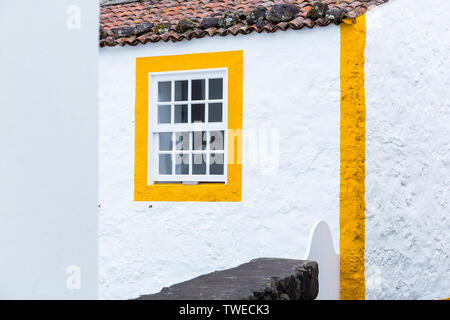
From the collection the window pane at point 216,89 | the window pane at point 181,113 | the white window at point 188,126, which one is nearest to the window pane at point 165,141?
the white window at point 188,126

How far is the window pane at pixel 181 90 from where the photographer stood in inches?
305

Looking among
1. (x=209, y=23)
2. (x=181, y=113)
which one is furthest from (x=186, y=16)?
(x=181, y=113)

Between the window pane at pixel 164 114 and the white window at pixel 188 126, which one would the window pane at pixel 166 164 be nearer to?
the white window at pixel 188 126

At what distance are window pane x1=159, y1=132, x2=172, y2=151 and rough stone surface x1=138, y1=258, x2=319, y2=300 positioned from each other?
118 inches

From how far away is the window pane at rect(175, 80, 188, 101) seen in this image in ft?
25.4

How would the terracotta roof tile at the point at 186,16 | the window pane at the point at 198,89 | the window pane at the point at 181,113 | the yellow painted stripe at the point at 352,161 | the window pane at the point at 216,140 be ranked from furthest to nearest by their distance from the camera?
the window pane at the point at 181,113 < the window pane at the point at 198,89 < the window pane at the point at 216,140 < the terracotta roof tile at the point at 186,16 < the yellow painted stripe at the point at 352,161

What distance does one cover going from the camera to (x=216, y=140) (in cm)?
725

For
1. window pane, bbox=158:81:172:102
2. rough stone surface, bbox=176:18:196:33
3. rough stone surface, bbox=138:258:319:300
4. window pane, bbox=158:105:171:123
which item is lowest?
rough stone surface, bbox=138:258:319:300

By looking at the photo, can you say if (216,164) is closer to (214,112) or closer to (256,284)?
(214,112)

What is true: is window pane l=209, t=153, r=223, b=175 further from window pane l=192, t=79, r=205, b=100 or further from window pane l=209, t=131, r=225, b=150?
window pane l=192, t=79, r=205, b=100

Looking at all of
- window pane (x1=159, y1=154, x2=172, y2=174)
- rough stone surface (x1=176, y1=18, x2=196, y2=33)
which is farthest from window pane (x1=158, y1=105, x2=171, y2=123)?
rough stone surface (x1=176, y1=18, x2=196, y2=33)

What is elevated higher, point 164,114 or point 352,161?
point 164,114

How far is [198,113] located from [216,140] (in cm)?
61

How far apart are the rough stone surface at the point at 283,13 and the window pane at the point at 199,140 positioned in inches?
59.3
